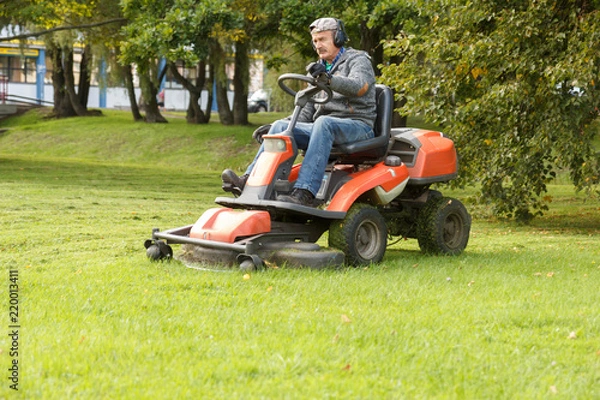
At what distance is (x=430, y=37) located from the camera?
44.1 feet

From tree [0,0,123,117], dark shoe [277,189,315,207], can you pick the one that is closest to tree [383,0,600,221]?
dark shoe [277,189,315,207]

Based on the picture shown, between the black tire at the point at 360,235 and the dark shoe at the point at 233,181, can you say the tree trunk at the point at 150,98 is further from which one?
the black tire at the point at 360,235

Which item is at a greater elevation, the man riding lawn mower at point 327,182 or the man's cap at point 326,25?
the man's cap at point 326,25

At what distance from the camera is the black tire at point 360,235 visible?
7348 millimetres

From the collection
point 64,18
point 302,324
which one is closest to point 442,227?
point 302,324

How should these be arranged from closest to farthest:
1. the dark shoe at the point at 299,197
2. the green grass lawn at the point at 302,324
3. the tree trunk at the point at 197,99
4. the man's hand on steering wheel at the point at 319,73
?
1. the green grass lawn at the point at 302,324
2. the dark shoe at the point at 299,197
3. the man's hand on steering wheel at the point at 319,73
4. the tree trunk at the point at 197,99

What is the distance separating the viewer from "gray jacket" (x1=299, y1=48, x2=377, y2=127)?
25.0ft

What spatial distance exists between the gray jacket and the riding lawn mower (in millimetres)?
133

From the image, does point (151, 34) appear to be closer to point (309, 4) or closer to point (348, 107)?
point (309, 4)

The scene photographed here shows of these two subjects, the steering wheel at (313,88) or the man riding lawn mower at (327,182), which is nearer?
the man riding lawn mower at (327,182)

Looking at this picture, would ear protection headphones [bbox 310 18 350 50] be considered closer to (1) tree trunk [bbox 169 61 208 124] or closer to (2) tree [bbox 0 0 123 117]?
(2) tree [bbox 0 0 123 117]

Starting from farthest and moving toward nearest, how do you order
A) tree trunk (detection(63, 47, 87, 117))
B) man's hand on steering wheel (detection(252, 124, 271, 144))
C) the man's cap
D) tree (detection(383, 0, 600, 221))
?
tree trunk (detection(63, 47, 87, 117)) < tree (detection(383, 0, 600, 221)) < man's hand on steering wheel (detection(252, 124, 271, 144)) < the man's cap

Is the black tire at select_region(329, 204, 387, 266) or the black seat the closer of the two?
the black tire at select_region(329, 204, 387, 266)

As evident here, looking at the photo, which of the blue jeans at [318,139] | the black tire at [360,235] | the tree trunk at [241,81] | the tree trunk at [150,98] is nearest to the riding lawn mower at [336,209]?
the black tire at [360,235]
